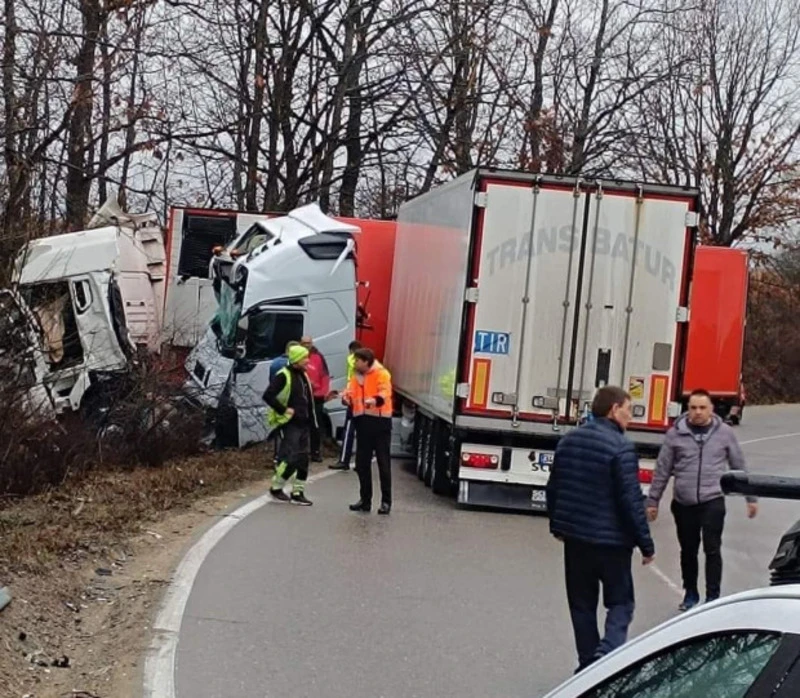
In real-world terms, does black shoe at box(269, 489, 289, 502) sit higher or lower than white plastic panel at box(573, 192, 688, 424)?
lower

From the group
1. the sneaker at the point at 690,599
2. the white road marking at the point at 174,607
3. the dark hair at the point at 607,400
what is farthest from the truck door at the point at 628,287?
the dark hair at the point at 607,400

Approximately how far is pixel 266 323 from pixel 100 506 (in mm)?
6550

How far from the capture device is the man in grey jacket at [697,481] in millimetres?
9469

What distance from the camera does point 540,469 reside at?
46.4 feet

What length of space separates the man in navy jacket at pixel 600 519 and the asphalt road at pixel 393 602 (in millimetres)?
492

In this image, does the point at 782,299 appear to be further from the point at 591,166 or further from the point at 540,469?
the point at 540,469

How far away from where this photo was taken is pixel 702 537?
31.4 feet

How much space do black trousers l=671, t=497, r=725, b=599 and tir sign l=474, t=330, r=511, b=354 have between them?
439 centimetres

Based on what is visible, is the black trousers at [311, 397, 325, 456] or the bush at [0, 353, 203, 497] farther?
the black trousers at [311, 397, 325, 456]

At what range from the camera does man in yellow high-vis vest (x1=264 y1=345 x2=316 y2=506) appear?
13789 millimetres

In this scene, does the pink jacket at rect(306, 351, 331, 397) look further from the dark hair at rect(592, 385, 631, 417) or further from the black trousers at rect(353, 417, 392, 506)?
the dark hair at rect(592, 385, 631, 417)

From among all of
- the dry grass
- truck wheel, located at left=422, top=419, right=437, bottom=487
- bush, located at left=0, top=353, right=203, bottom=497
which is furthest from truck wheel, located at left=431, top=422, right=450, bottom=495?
bush, located at left=0, top=353, right=203, bottom=497

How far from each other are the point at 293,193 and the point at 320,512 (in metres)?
17.0

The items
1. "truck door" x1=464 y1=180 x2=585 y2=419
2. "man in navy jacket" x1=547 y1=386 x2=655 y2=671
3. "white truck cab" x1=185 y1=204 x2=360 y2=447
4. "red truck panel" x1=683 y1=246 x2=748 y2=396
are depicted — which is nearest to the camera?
"man in navy jacket" x1=547 y1=386 x2=655 y2=671
